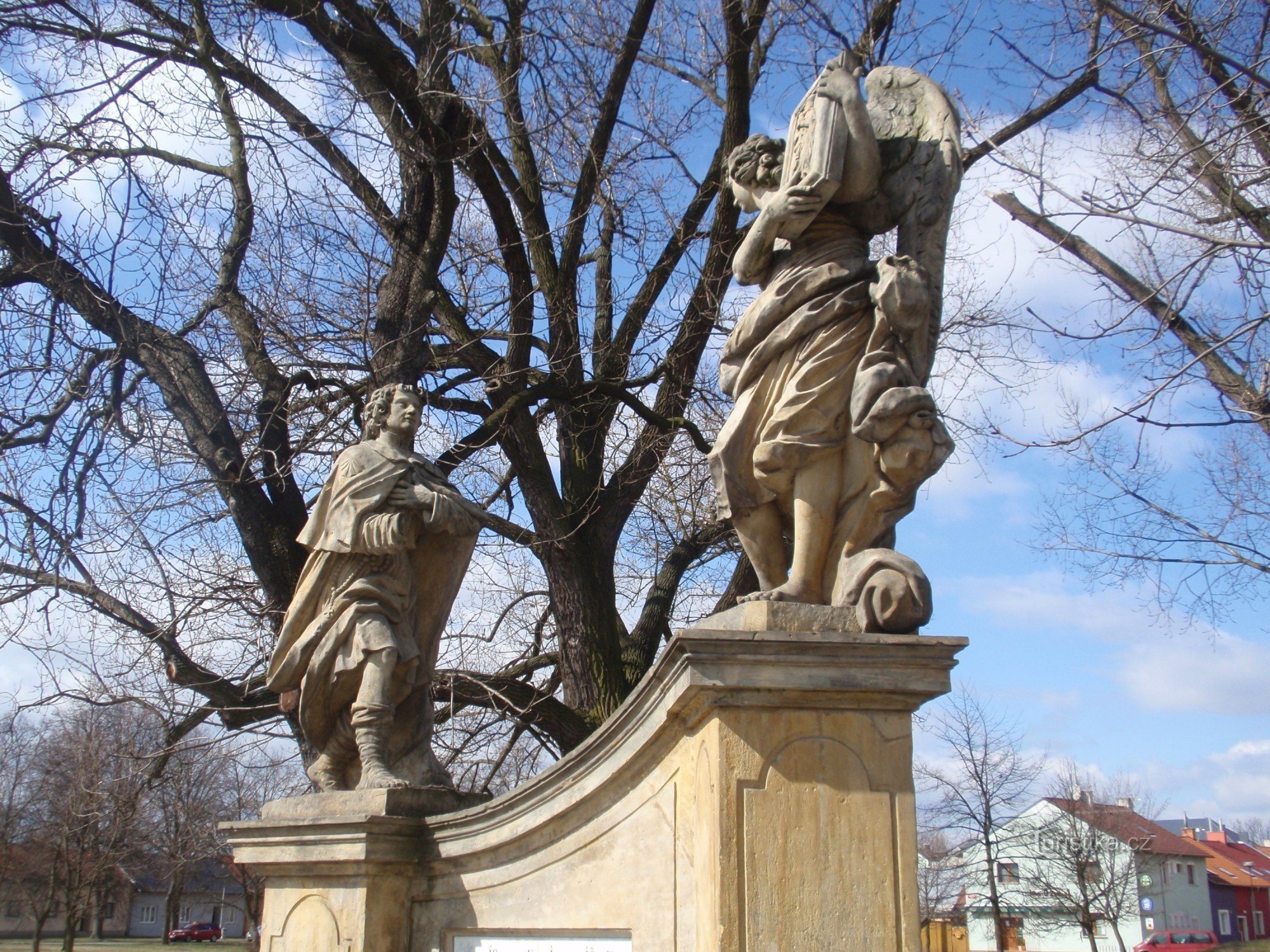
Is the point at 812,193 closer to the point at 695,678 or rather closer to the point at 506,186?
the point at 695,678

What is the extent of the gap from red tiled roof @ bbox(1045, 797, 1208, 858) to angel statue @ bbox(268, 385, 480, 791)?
3047 cm

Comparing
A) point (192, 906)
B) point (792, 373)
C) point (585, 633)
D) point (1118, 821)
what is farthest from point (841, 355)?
point (192, 906)

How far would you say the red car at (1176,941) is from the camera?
1459 inches

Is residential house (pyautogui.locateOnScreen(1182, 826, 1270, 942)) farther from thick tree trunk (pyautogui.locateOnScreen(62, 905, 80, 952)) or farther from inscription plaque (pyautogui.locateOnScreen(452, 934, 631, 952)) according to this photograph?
inscription plaque (pyautogui.locateOnScreen(452, 934, 631, 952))

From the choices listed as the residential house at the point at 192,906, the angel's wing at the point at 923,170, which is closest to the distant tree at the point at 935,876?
the angel's wing at the point at 923,170

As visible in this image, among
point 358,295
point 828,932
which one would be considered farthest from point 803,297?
point 358,295

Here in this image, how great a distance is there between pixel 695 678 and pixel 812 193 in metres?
1.89

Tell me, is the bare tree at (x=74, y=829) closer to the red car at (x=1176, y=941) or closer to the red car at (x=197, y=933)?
the red car at (x=197, y=933)

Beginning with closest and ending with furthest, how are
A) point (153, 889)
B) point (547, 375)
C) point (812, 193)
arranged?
point (812, 193), point (547, 375), point (153, 889)

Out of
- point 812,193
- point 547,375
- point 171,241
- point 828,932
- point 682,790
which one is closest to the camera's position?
point 828,932

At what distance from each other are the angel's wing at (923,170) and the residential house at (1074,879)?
2496cm

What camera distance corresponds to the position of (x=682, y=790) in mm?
4078

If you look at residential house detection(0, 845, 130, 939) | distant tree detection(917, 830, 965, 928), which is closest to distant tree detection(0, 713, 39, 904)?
residential house detection(0, 845, 130, 939)

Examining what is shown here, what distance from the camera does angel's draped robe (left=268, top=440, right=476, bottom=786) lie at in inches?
209
